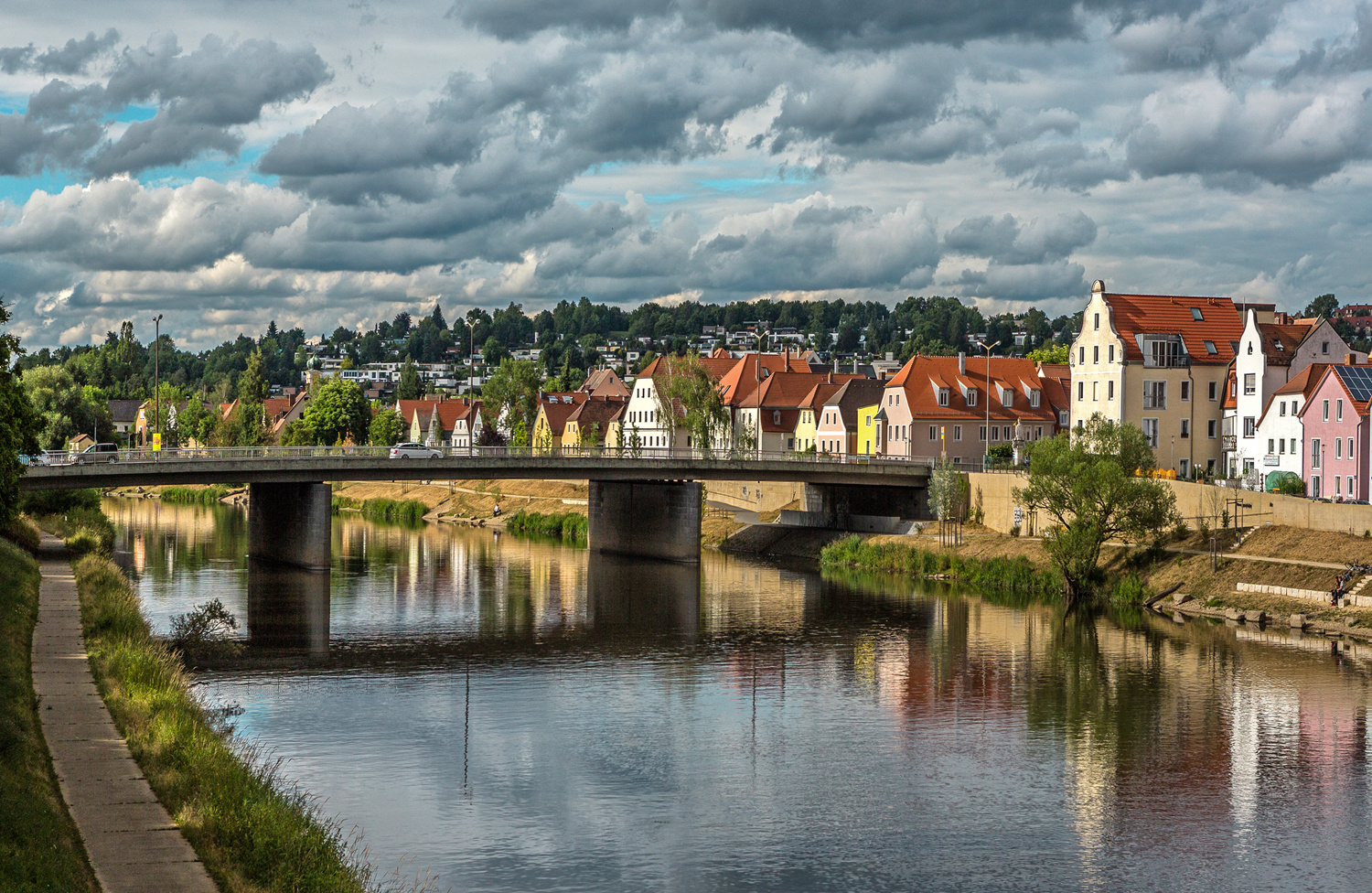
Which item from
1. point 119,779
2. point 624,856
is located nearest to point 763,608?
point 624,856

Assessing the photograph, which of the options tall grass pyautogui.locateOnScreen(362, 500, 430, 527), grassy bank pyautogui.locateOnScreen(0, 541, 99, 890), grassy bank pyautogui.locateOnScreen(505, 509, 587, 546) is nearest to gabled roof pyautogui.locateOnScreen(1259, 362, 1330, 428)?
grassy bank pyautogui.locateOnScreen(505, 509, 587, 546)

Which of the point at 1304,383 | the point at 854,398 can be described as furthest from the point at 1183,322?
the point at 854,398

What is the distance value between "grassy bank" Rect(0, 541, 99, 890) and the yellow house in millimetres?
92770

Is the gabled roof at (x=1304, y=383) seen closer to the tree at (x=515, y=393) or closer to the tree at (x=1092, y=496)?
the tree at (x=1092, y=496)

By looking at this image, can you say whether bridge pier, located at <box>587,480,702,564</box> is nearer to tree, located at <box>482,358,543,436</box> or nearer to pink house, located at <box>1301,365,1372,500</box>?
pink house, located at <box>1301,365,1372,500</box>

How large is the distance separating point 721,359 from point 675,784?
132 m

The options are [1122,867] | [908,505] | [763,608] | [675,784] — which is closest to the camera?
[1122,867]

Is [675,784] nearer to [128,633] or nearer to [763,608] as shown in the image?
[128,633]

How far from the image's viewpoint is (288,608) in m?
69.1

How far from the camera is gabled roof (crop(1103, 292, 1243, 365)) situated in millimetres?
95938

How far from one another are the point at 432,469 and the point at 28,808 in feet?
209

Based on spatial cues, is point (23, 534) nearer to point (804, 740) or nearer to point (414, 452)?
point (414, 452)

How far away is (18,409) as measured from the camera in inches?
2384

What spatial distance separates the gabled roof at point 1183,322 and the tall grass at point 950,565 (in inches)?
805
